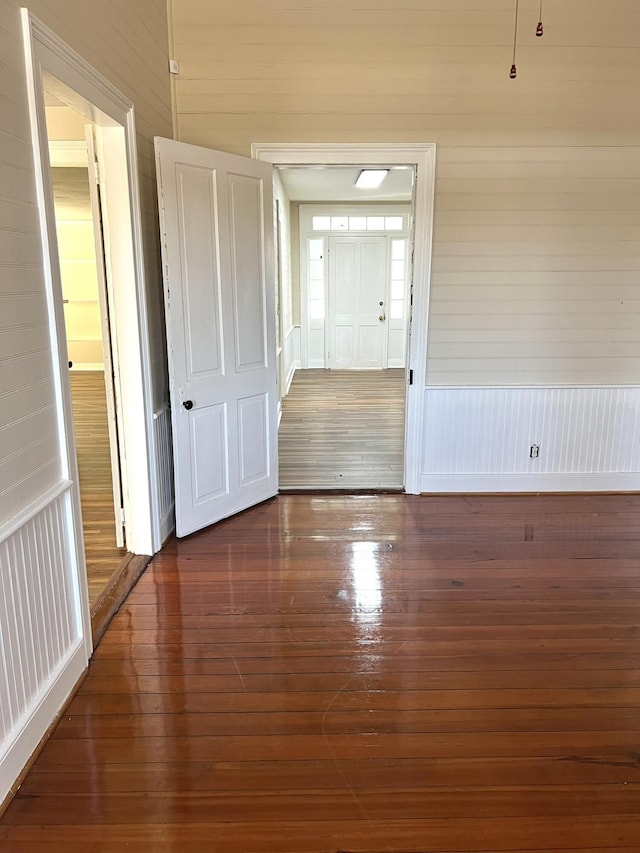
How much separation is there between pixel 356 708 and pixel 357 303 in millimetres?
8676

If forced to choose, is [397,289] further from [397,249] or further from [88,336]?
[88,336]

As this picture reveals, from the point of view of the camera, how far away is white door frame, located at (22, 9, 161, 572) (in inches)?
76.9

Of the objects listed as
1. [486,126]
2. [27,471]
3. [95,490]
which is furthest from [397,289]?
[27,471]

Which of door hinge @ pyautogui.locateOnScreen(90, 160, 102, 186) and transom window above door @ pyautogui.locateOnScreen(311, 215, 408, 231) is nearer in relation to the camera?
door hinge @ pyautogui.locateOnScreen(90, 160, 102, 186)

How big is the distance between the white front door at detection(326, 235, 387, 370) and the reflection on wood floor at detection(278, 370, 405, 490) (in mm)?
1078

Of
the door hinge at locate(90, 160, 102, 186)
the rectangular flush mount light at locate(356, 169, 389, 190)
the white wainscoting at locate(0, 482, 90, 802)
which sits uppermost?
the rectangular flush mount light at locate(356, 169, 389, 190)

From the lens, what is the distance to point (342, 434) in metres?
5.96

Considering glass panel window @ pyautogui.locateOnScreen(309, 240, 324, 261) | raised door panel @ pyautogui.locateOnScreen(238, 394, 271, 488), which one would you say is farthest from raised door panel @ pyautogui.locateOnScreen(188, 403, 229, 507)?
glass panel window @ pyautogui.locateOnScreen(309, 240, 324, 261)

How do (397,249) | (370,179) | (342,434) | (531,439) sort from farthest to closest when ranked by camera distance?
(397,249) → (370,179) → (342,434) → (531,439)

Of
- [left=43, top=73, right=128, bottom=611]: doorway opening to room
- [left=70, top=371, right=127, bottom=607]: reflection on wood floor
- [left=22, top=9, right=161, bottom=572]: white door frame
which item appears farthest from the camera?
[left=70, top=371, right=127, bottom=607]: reflection on wood floor

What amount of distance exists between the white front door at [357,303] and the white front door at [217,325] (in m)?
6.38

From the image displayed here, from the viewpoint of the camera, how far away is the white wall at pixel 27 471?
1.75 metres

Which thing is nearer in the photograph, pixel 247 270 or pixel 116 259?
pixel 116 259

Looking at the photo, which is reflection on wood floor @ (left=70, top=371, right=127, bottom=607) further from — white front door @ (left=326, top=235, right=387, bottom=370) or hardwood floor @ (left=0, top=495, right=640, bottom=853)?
white front door @ (left=326, top=235, right=387, bottom=370)
